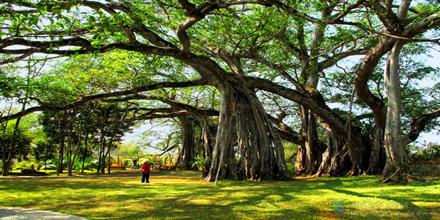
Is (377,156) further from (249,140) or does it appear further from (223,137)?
(223,137)

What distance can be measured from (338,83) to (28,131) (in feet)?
51.8

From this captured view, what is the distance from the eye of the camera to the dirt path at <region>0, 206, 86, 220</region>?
223 inches

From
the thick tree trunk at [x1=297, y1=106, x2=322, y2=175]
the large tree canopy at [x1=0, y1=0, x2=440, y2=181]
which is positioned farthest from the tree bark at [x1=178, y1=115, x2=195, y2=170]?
the thick tree trunk at [x1=297, y1=106, x2=322, y2=175]

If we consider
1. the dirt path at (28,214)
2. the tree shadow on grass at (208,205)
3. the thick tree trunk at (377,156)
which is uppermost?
the thick tree trunk at (377,156)

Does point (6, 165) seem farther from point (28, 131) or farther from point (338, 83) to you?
point (338, 83)

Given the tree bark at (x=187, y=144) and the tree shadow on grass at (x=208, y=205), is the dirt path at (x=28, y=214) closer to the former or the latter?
the tree shadow on grass at (x=208, y=205)

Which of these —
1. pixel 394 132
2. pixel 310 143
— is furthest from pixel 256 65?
pixel 394 132

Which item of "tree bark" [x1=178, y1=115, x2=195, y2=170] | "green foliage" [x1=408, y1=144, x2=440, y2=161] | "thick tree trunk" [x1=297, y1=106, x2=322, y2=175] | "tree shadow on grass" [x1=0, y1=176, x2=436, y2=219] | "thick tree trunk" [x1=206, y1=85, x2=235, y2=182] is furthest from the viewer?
"tree bark" [x1=178, y1=115, x2=195, y2=170]

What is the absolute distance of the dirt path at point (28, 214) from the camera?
5.67 m

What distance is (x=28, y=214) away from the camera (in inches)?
235

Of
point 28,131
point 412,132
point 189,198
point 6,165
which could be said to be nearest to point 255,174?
point 189,198

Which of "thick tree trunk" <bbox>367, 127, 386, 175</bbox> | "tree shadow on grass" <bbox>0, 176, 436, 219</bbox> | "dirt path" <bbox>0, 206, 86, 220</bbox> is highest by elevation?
Answer: "thick tree trunk" <bbox>367, 127, 386, 175</bbox>

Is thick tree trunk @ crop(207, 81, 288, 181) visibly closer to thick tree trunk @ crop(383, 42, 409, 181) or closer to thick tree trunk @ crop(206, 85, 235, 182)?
thick tree trunk @ crop(206, 85, 235, 182)

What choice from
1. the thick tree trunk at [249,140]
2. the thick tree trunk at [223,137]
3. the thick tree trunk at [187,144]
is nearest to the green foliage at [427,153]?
the thick tree trunk at [249,140]
